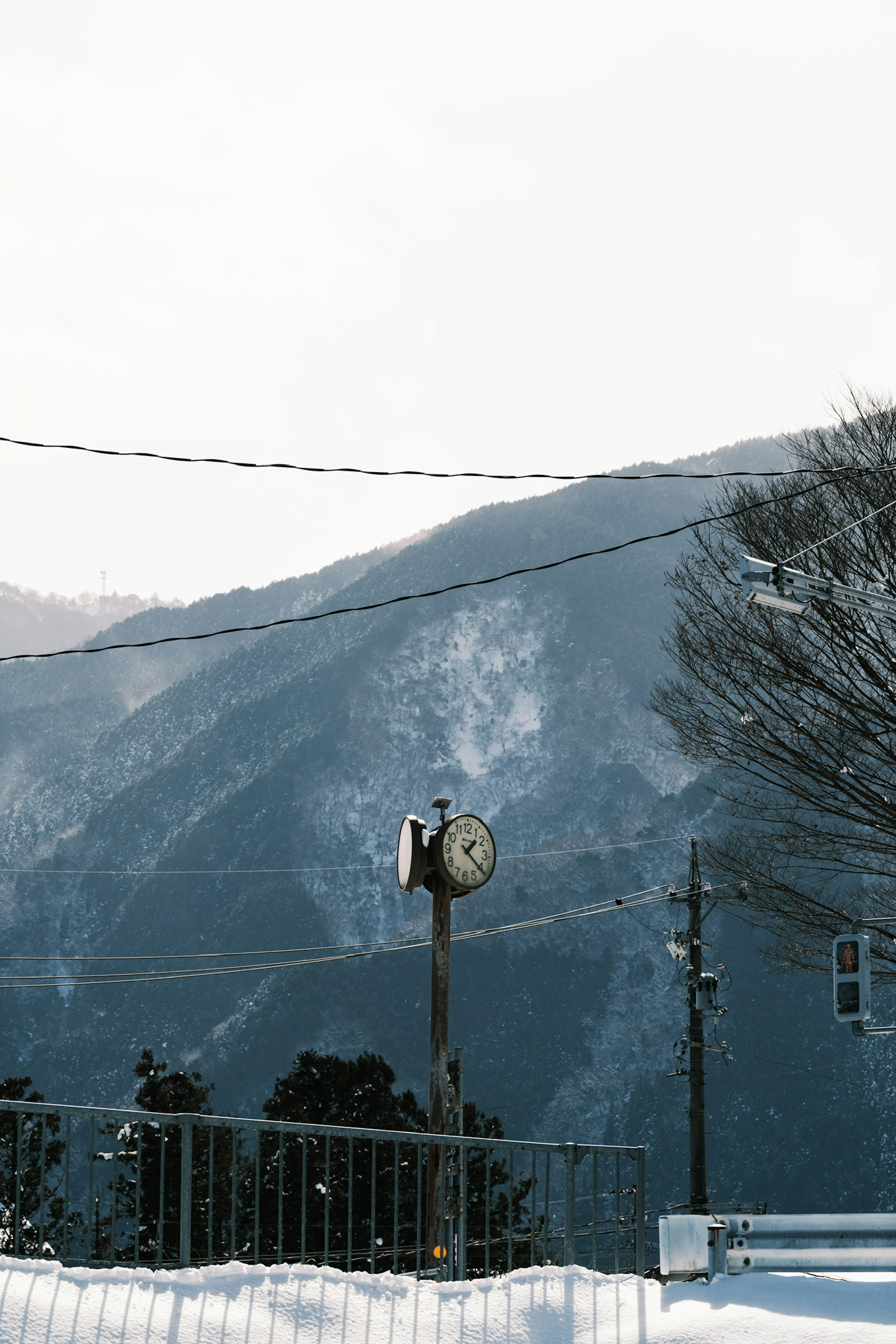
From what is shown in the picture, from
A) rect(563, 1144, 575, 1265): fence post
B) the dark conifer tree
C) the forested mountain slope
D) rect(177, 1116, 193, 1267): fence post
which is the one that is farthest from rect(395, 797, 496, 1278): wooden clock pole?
the forested mountain slope

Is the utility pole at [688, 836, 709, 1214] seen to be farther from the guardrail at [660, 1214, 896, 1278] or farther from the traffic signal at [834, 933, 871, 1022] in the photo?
the guardrail at [660, 1214, 896, 1278]

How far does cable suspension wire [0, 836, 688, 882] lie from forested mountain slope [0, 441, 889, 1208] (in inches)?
20.2

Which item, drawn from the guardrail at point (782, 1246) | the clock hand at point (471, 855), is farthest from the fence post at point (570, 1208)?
the clock hand at point (471, 855)

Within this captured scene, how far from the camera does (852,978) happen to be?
43.0ft

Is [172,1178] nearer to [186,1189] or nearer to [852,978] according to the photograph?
[852,978]

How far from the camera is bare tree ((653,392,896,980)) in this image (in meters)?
16.2

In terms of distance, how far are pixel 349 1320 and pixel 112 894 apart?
398 feet

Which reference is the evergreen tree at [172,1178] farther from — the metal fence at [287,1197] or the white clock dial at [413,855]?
the white clock dial at [413,855]

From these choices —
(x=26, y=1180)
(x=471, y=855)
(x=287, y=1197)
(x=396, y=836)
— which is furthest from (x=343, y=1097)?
(x=396, y=836)

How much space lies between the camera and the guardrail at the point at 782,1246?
774cm

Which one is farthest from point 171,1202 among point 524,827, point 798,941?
point 524,827

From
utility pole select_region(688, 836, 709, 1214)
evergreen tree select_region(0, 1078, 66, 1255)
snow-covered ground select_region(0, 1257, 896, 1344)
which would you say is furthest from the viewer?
utility pole select_region(688, 836, 709, 1214)

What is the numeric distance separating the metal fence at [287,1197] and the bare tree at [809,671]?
5682mm

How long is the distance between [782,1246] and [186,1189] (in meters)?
3.80
